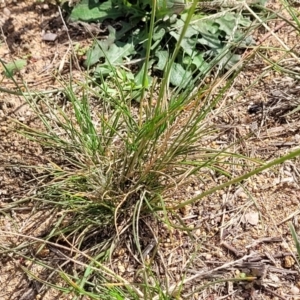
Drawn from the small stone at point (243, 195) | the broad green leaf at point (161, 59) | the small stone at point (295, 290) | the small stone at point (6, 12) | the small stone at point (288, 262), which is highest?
the small stone at point (6, 12)

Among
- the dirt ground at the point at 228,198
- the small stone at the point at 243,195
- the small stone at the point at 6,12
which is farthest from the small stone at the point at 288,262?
the small stone at the point at 6,12

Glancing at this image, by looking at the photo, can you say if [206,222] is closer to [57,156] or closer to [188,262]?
[188,262]

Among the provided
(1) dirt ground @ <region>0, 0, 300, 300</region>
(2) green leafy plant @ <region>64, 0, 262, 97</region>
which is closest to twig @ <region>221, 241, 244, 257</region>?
(1) dirt ground @ <region>0, 0, 300, 300</region>

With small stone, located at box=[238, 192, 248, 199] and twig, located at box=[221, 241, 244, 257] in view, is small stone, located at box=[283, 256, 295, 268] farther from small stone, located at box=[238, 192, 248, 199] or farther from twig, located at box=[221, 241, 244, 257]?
small stone, located at box=[238, 192, 248, 199]

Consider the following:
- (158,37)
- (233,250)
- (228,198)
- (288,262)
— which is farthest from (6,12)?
(288,262)

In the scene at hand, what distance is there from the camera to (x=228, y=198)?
1.66 metres

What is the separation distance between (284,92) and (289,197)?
412mm

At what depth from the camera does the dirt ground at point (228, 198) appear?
154cm

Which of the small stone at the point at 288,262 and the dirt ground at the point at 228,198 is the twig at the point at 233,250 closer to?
the dirt ground at the point at 228,198

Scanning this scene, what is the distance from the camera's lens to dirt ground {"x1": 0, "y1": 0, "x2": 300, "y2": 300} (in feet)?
5.06

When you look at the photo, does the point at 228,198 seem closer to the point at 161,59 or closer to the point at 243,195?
the point at 243,195

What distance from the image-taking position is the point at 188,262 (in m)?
1.54

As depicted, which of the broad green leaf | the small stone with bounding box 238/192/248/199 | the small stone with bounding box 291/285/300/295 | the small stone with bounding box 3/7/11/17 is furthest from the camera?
the small stone with bounding box 3/7/11/17

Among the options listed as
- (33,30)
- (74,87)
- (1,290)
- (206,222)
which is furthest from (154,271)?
(33,30)
